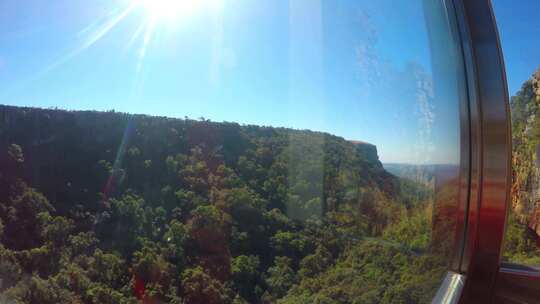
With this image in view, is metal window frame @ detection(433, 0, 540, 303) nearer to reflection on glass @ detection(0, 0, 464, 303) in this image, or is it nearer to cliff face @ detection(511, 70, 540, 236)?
reflection on glass @ detection(0, 0, 464, 303)

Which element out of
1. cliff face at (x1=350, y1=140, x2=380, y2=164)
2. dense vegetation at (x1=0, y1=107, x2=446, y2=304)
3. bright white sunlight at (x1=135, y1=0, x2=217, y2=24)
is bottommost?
dense vegetation at (x1=0, y1=107, x2=446, y2=304)

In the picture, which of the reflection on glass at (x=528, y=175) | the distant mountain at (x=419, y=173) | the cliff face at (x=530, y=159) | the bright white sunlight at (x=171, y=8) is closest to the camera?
the bright white sunlight at (x=171, y=8)

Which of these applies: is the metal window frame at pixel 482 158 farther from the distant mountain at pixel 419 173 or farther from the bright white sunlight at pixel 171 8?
the bright white sunlight at pixel 171 8

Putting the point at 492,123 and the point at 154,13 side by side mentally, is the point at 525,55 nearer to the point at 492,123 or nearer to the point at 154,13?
the point at 492,123

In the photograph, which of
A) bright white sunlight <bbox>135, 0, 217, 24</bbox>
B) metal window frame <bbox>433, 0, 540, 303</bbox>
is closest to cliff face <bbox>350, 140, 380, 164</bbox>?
metal window frame <bbox>433, 0, 540, 303</bbox>

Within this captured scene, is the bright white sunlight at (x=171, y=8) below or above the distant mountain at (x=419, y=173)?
above

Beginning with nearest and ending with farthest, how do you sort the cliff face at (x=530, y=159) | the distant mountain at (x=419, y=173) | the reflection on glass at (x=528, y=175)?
1. the distant mountain at (x=419, y=173)
2. the reflection on glass at (x=528, y=175)
3. the cliff face at (x=530, y=159)

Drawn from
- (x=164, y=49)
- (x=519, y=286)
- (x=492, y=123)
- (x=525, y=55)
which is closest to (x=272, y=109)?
(x=164, y=49)

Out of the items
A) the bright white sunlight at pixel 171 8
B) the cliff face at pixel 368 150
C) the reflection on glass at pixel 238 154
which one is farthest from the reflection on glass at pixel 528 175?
the bright white sunlight at pixel 171 8
